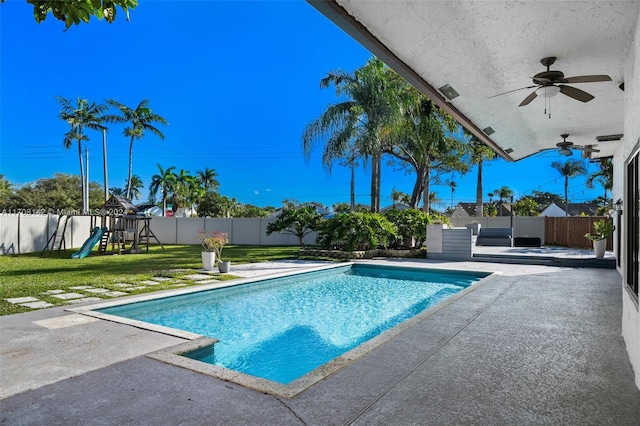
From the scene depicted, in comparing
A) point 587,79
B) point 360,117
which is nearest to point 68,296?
point 587,79

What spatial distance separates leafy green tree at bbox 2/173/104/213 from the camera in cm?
3722

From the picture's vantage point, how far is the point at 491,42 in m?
3.96

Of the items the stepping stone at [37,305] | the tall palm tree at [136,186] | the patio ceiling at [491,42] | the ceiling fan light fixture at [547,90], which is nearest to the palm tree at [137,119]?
the stepping stone at [37,305]

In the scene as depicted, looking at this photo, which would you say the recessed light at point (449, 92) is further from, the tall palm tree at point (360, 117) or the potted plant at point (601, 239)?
the tall palm tree at point (360, 117)

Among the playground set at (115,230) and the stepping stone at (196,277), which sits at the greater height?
the playground set at (115,230)

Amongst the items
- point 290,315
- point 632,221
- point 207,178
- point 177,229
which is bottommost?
point 290,315

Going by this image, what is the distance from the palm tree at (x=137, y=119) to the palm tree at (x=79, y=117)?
2.58 feet

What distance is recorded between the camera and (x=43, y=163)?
5441 centimetres

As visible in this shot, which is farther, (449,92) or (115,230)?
(115,230)

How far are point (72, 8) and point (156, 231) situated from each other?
22.4 meters

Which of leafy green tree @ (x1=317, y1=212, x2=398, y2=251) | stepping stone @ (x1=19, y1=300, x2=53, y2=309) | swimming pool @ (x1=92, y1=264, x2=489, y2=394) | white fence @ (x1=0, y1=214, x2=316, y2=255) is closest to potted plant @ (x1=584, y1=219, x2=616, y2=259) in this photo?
swimming pool @ (x1=92, y1=264, x2=489, y2=394)

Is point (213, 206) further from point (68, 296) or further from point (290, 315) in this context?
point (290, 315)

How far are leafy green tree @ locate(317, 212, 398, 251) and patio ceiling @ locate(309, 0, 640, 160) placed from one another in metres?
7.62

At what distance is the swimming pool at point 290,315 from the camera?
15.0ft
